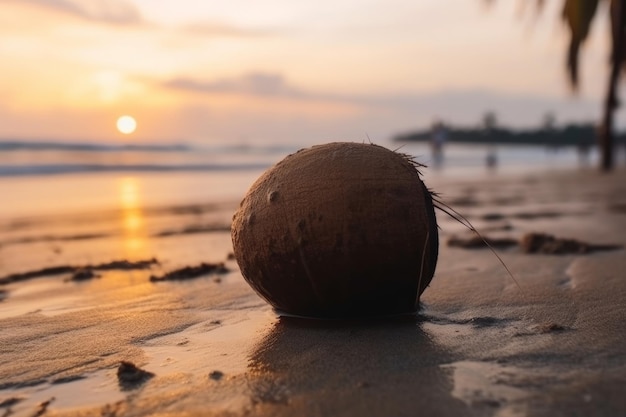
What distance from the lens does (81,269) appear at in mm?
5602

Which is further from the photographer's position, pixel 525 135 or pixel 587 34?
pixel 525 135

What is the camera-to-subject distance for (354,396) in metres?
2.49

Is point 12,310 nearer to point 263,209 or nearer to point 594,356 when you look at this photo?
point 263,209

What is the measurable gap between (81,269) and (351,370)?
3413mm

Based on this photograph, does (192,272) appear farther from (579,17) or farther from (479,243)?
(579,17)

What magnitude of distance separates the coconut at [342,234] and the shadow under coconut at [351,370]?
0.17 meters

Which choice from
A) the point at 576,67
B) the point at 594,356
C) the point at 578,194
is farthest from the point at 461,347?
the point at 576,67

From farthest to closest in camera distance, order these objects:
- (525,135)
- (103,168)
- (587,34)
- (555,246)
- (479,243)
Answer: (525,135) → (103,168) → (587,34) → (479,243) → (555,246)

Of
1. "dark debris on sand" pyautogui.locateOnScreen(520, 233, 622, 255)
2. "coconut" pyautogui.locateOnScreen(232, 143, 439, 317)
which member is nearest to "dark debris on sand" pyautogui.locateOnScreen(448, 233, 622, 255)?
"dark debris on sand" pyautogui.locateOnScreen(520, 233, 622, 255)

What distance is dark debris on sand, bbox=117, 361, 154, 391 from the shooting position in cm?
274

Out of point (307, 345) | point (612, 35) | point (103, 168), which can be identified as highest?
point (612, 35)

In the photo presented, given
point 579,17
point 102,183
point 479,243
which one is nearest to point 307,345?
point 479,243

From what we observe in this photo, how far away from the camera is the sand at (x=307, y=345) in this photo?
247 centimetres

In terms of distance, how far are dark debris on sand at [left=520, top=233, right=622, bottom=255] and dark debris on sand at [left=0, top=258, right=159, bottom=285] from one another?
10.2 ft
